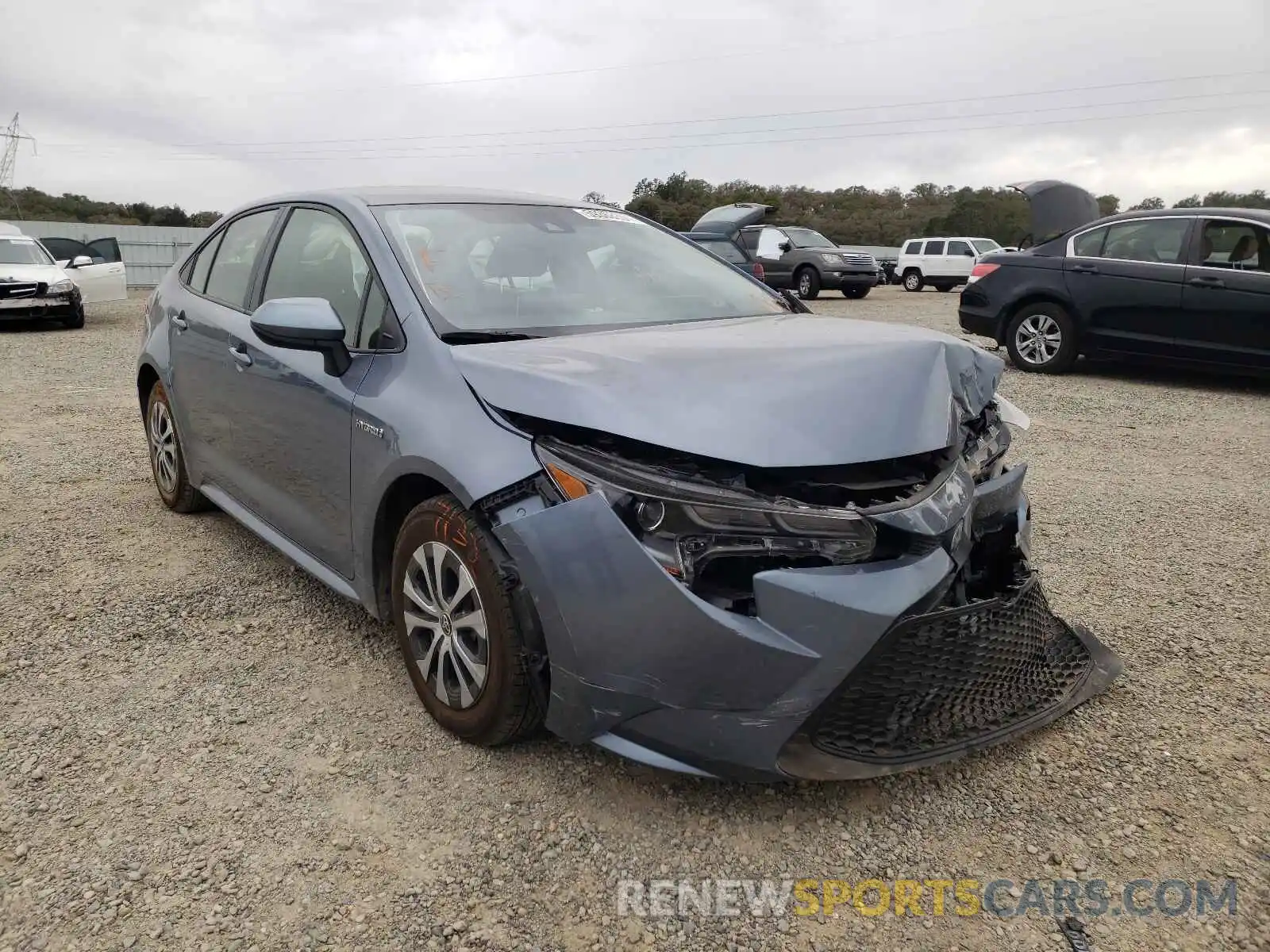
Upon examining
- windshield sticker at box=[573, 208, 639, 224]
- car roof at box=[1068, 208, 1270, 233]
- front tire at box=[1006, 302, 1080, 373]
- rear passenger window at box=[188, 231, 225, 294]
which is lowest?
front tire at box=[1006, 302, 1080, 373]

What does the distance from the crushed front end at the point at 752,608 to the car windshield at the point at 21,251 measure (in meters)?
14.4

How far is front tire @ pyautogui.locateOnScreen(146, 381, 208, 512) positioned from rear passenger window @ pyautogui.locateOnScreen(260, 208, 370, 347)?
1.22m

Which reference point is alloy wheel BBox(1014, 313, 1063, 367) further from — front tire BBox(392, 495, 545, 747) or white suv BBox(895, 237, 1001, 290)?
white suv BBox(895, 237, 1001, 290)

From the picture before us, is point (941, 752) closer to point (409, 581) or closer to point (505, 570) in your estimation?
point (505, 570)

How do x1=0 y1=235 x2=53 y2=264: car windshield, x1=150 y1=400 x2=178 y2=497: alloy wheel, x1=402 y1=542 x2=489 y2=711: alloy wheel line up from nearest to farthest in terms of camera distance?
x1=402 y1=542 x2=489 y2=711: alloy wheel, x1=150 y1=400 x2=178 y2=497: alloy wheel, x1=0 y1=235 x2=53 y2=264: car windshield

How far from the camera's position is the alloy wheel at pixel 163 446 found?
14.2 feet

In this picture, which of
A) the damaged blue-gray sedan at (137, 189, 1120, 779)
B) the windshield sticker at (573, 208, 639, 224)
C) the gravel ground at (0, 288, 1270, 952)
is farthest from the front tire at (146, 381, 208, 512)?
the windshield sticker at (573, 208, 639, 224)

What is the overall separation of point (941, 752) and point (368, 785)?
4.67 ft

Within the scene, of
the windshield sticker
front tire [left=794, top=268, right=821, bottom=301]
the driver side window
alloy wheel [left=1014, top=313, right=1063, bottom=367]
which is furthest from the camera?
front tire [left=794, top=268, right=821, bottom=301]

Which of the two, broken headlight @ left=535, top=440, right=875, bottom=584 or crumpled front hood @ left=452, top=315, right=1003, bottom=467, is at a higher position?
crumpled front hood @ left=452, top=315, right=1003, bottom=467

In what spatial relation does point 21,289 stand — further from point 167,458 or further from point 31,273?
point 167,458

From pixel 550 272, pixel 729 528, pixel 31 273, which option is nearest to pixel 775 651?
pixel 729 528

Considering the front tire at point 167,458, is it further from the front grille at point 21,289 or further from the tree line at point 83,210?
the tree line at point 83,210

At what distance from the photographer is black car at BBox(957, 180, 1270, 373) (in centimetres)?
768
